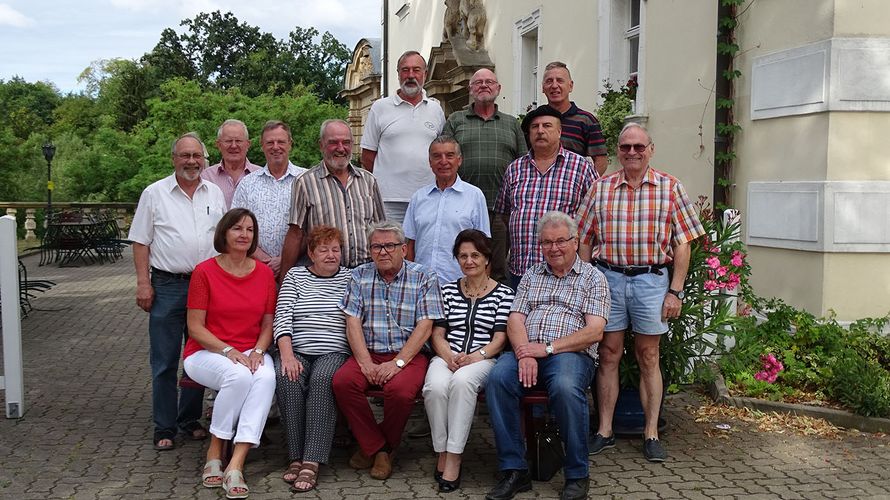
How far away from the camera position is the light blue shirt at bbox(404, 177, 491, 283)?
5.39m

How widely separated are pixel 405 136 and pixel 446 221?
3.17 feet

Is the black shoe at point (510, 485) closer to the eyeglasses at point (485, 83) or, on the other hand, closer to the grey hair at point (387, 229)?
the grey hair at point (387, 229)

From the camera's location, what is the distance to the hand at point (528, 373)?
4680 millimetres

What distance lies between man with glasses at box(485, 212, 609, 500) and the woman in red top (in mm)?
1275

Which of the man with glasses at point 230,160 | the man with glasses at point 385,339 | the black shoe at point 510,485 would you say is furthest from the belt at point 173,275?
the black shoe at point 510,485

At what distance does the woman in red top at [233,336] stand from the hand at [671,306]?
2.22 metres

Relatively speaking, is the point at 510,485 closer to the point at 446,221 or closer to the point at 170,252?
the point at 446,221

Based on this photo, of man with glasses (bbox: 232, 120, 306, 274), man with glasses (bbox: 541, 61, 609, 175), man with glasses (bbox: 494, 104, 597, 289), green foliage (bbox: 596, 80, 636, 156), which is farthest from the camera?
green foliage (bbox: 596, 80, 636, 156)

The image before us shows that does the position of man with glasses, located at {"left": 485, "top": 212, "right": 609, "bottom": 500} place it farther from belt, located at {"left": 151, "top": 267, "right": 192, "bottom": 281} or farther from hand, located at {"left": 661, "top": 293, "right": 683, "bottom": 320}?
belt, located at {"left": 151, "top": 267, "right": 192, "bottom": 281}

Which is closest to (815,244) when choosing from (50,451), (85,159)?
(50,451)

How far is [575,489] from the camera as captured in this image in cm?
451

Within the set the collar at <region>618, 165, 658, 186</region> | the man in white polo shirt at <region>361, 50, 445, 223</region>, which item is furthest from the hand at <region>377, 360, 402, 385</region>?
the collar at <region>618, 165, 658, 186</region>

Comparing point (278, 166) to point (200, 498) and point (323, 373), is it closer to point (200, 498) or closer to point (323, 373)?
point (323, 373)

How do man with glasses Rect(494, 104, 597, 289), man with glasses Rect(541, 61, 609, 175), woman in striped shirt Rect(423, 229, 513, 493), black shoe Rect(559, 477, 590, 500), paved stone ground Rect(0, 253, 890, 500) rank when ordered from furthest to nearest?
man with glasses Rect(541, 61, 609, 175) < man with glasses Rect(494, 104, 597, 289) < woman in striped shirt Rect(423, 229, 513, 493) < paved stone ground Rect(0, 253, 890, 500) < black shoe Rect(559, 477, 590, 500)
